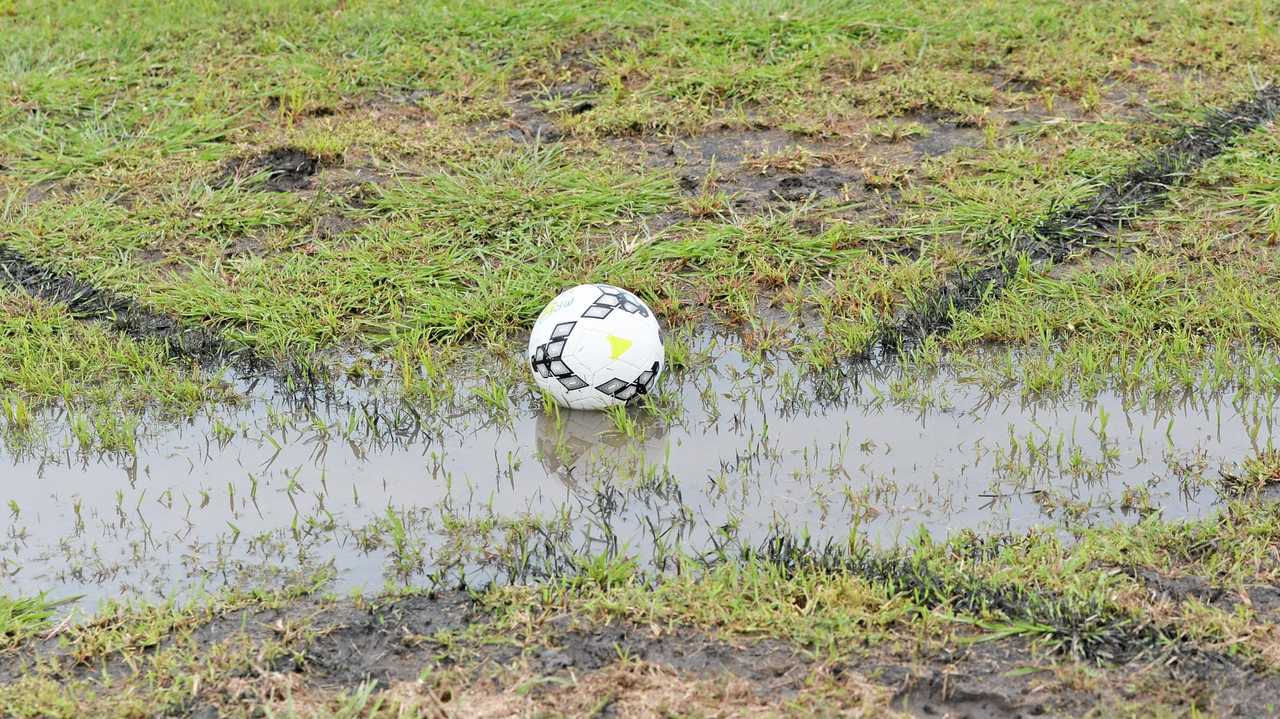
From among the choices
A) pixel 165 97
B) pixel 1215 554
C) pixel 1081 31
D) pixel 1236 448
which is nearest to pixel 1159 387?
pixel 1236 448

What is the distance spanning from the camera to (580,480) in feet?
15.4

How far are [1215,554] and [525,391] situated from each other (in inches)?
92.4

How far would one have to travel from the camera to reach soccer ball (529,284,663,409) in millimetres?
4945

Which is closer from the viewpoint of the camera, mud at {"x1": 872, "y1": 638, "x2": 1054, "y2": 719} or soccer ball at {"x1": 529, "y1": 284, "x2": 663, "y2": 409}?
mud at {"x1": 872, "y1": 638, "x2": 1054, "y2": 719}

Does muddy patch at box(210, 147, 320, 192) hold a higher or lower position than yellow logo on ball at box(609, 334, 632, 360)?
higher

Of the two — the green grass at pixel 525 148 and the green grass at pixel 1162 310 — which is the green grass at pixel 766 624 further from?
the green grass at pixel 525 148

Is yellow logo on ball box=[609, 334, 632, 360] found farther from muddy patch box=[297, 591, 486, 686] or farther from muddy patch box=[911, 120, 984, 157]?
muddy patch box=[911, 120, 984, 157]

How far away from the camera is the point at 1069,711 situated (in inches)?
136

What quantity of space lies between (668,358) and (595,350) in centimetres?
58

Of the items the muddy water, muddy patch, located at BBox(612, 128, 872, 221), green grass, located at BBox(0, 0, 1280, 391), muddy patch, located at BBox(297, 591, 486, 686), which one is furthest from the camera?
muddy patch, located at BBox(612, 128, 872, 221)

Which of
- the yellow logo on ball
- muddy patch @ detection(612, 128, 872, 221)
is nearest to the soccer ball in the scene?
the yellow logo on ball

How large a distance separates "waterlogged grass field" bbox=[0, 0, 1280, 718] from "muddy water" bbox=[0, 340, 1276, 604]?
0.06ft

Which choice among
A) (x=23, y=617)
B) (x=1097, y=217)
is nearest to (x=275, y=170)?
(x=23, y=617)

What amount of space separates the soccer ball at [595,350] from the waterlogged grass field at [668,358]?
0.47 feet
